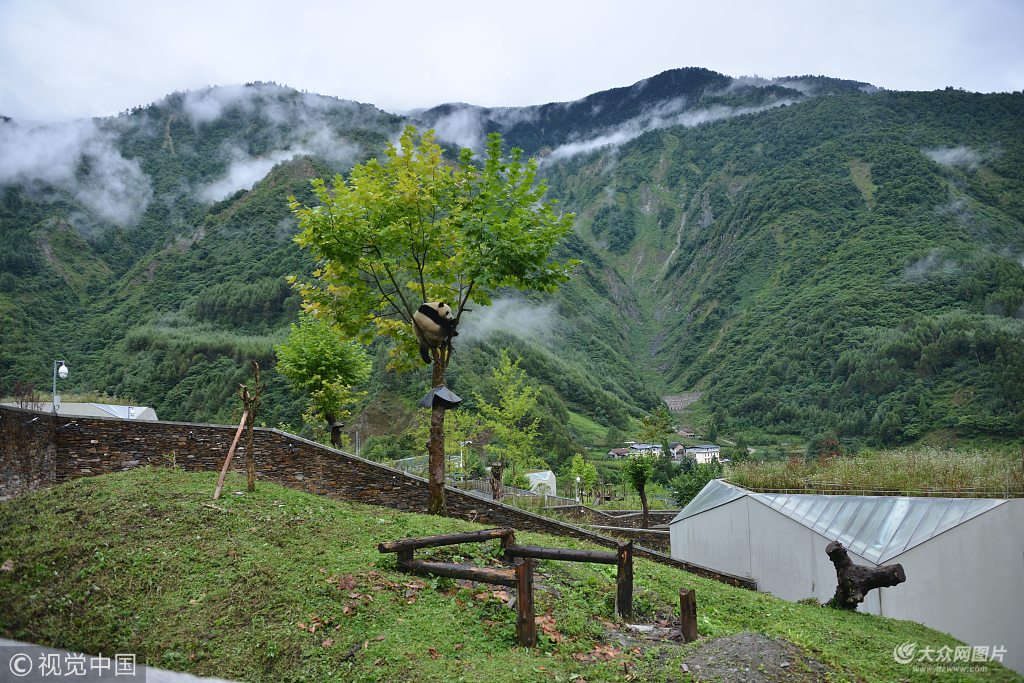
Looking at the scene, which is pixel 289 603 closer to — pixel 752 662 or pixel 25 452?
pixel 752 662

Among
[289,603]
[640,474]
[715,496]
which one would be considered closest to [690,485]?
[640,474]

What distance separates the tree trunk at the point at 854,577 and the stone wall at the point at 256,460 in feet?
13.2

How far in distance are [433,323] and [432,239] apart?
1888 millimetres

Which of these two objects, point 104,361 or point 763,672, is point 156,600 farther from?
point 104,361

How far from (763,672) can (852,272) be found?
388ft

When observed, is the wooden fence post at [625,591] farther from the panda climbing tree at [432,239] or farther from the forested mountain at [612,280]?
the forested mountain at [612,280]

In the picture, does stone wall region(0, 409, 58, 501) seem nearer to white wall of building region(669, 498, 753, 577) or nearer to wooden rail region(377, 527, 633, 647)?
wooden rail region(377, 527, 633, 647)

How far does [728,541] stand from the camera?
17.7 meters

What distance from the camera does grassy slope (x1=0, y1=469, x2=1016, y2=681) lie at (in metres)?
6.37

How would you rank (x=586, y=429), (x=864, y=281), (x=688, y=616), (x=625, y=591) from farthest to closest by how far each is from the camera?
(x=864, y=281) → (x=586, y=429) → (x=625, y=591) → (x=688, y=616)

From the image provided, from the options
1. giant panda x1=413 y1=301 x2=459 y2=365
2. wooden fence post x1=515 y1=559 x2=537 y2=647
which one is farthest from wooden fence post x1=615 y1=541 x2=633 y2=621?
giant panda x1=413 y1=301 x2=459 y2=365

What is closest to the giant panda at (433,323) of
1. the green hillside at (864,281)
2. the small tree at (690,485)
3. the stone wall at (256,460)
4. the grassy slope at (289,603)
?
the grassy slope at (289,603)

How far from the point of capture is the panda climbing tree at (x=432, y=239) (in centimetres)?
1146

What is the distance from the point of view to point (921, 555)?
13.0 meters
